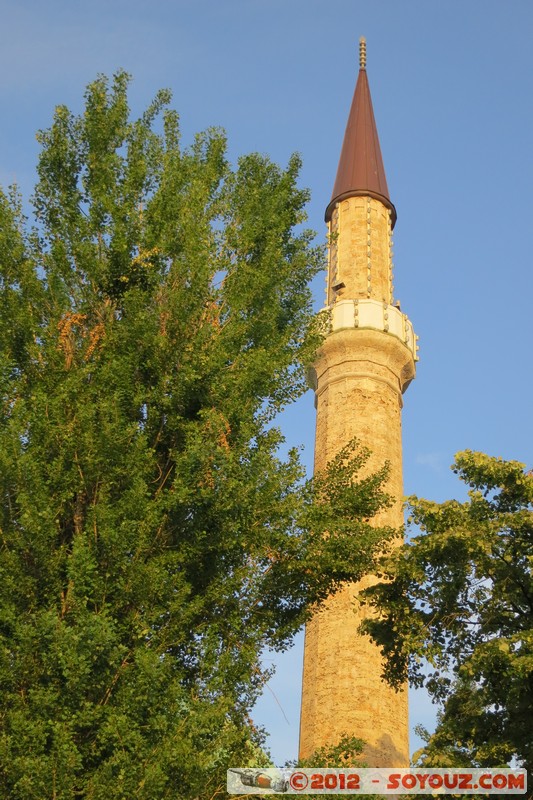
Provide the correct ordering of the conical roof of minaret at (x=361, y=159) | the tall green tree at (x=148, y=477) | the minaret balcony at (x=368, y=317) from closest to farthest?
the tall green tree at (x=148, y=477), the minaret balcony at (x=368, y=317), the conical roof of minaret at (x=361, y=159)

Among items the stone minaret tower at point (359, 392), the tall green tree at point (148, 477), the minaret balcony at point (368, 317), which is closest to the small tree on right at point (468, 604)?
the tall green tree at point (148, 477)

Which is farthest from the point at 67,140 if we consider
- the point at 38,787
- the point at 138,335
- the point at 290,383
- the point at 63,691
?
the point at 38,787

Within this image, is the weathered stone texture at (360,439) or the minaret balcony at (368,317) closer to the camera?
the weathered stone texture at (360,439)

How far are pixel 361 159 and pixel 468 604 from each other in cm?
1522

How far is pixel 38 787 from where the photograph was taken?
25.8ft

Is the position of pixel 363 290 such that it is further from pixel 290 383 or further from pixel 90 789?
pixel 90 789

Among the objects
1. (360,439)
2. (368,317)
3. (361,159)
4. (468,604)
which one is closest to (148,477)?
(468,604)

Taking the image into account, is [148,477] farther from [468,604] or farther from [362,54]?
[362,54]

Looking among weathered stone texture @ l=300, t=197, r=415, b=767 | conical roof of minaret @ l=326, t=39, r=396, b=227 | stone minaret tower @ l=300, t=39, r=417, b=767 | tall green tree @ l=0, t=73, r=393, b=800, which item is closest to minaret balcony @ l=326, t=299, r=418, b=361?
stone minaret tower @ l=300, t=39, r=417, b=767

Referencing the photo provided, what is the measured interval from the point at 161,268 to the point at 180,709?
5031 mm

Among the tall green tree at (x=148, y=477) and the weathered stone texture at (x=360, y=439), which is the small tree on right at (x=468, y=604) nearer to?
the tall green tree at (x=148, y=477)

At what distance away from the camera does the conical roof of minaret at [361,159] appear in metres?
23.4

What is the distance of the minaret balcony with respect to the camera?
68.2 feet

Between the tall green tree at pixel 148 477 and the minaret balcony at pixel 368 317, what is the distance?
25.2 feet
